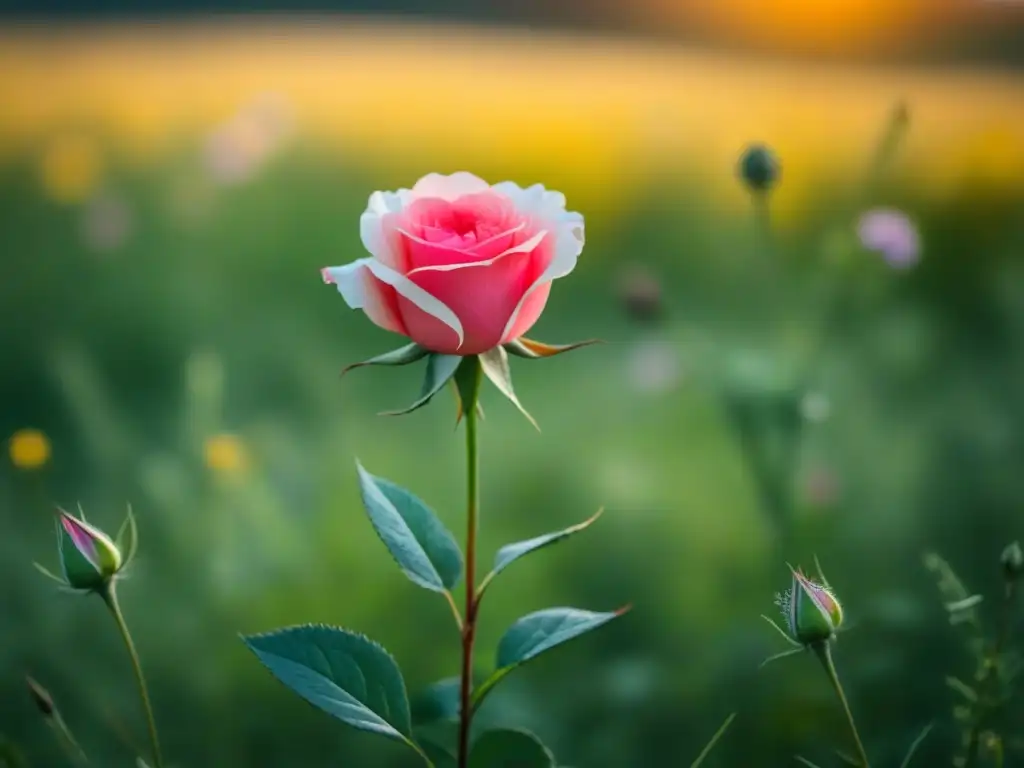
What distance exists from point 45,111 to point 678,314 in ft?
2.26

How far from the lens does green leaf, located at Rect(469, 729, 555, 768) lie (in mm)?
480

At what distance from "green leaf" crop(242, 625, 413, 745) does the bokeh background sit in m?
0.27

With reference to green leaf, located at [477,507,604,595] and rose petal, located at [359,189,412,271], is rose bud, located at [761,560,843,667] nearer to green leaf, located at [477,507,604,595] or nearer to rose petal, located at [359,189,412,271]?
green leaf, located at [477,507,604,595]

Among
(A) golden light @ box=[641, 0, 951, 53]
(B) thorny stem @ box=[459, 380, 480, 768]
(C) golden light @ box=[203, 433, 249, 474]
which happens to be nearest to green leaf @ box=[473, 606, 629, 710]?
(B) thorny stem @ box=[459, 380, 480, 768]

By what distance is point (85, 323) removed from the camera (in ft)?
3.22

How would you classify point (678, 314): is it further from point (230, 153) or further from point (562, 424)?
point (230, 153)

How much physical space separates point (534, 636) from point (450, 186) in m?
0.20

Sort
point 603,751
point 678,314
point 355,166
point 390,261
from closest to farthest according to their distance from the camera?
1. point 390,261
2. point 603,751
3. point 678,314
4. point 355,166

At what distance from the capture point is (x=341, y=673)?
437 millimetres

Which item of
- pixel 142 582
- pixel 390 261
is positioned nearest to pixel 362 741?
pixel 142 582

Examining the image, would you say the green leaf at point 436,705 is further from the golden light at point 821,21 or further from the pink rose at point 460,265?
the golden light at point 821,21

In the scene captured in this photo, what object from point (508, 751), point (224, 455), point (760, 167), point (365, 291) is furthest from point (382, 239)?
point (224, 455)

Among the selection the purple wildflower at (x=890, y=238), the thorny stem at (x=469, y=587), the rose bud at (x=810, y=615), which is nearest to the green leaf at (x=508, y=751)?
the thorny stem at (x=469, y=587)

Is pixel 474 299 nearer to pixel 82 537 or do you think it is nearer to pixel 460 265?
pixel 460 265
